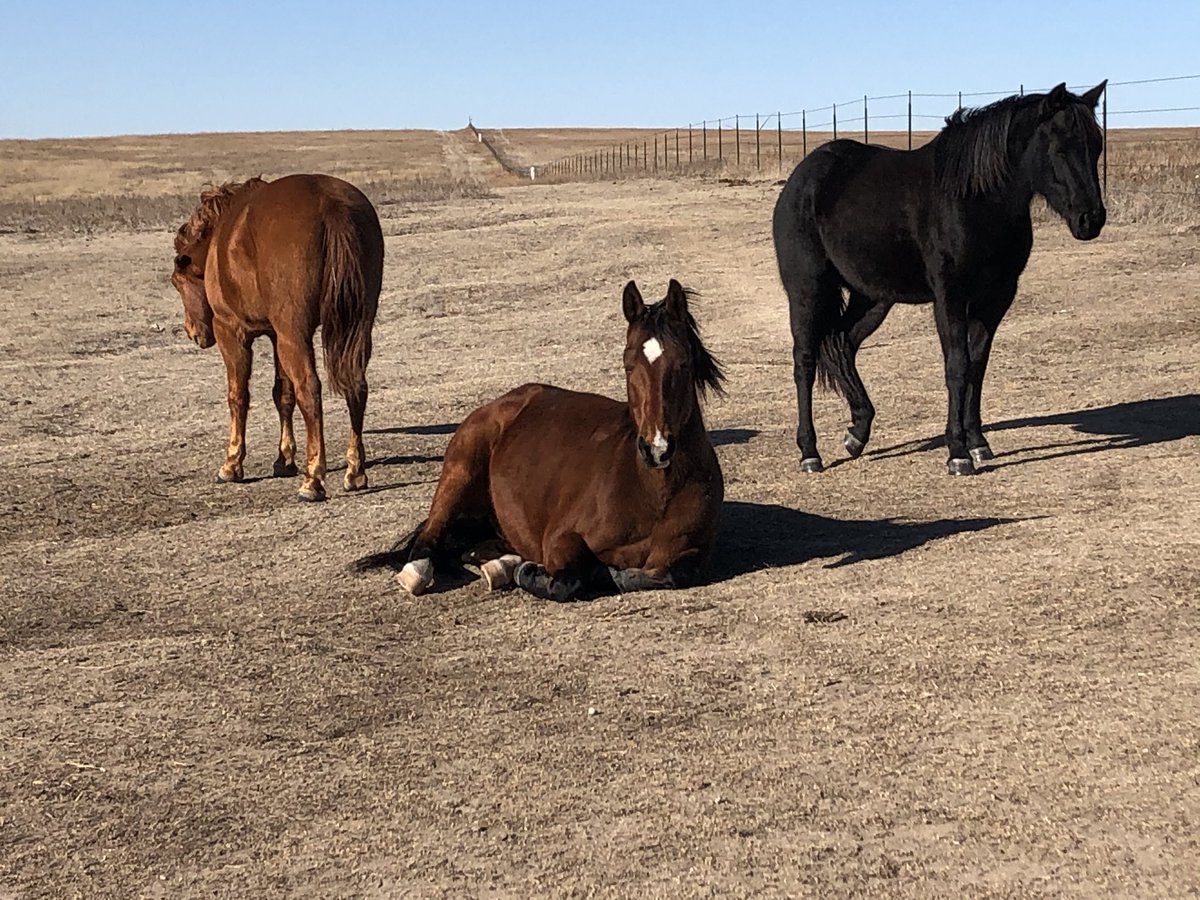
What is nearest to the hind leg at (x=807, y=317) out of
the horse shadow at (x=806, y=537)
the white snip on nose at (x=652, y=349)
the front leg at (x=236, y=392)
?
the horse shadow at (x=806, y=537)

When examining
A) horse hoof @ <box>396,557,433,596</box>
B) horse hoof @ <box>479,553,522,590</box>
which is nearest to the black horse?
horse hoof @ <box>479,553,522,590</box>

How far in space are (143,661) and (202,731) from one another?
0.95 metres

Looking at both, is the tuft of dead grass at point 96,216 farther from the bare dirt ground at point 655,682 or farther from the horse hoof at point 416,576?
the horse hoof at point 416,576

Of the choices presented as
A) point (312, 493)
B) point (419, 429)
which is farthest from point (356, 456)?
point (419, 429)

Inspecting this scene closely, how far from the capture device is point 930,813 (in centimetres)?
420

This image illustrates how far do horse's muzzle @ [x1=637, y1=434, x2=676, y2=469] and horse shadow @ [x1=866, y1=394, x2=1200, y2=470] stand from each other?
353 cm

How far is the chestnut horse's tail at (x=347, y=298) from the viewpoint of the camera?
9.27m

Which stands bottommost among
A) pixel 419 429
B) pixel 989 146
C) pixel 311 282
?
pixel 419 429

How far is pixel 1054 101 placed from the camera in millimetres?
8398

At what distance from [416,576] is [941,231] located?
12.4 feet

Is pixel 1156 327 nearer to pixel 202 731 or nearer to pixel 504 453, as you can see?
pixel 504 453

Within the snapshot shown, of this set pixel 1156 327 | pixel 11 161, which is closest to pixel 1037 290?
pixel 1156 327

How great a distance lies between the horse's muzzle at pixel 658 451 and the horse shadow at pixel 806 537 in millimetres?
967

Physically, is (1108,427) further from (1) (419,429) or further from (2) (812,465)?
(1) (419,429)
